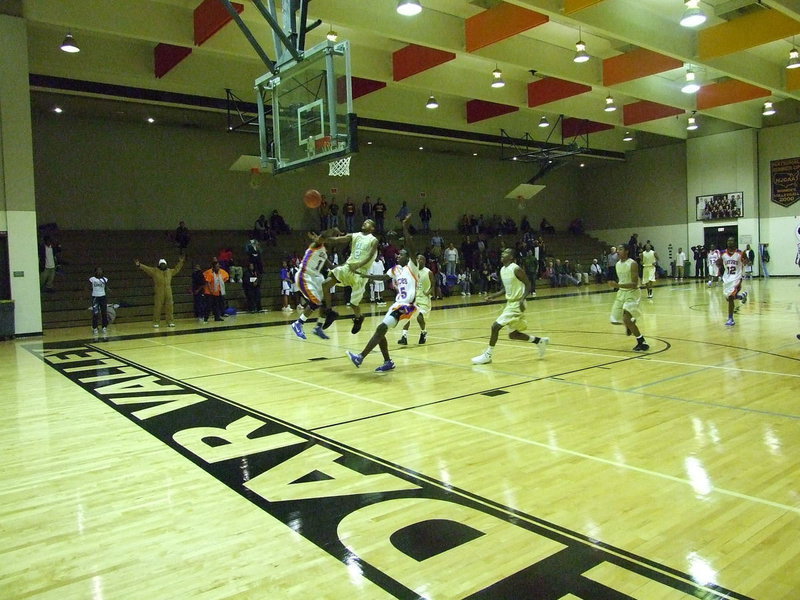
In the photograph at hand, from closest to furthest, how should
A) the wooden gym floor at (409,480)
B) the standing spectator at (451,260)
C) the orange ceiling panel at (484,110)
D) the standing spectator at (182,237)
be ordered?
the wooden gym floor at (409,480) < the standing spectator at (182,237) < the orange ceiling panel at (484,110) < the standing spectator at (451,260)

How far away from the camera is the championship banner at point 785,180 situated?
26.5 m

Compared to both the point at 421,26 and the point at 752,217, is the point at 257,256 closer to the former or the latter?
the point at 421,26

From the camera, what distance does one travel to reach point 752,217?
2767 cm

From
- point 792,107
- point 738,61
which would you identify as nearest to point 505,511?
point 738,61

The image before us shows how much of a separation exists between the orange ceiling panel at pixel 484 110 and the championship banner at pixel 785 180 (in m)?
13.8

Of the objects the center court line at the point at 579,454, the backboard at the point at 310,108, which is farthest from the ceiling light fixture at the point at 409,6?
the center court line at the point at 579,454

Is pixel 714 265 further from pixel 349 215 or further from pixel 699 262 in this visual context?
pixel 349 215

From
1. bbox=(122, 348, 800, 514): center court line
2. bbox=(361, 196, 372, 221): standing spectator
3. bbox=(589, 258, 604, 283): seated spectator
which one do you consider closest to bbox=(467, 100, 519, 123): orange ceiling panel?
bbox=(361, 196, 372, 221): standing spectator

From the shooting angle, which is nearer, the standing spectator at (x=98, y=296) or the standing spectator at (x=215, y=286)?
the standing spectator at (x=98, y=296)

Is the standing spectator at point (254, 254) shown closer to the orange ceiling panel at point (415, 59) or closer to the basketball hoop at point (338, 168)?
the orange ceiling panel at point (415, 59)

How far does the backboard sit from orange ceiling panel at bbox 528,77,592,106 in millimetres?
11538

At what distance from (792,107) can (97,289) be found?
88.4 ft

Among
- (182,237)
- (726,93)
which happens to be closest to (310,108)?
(182,237)

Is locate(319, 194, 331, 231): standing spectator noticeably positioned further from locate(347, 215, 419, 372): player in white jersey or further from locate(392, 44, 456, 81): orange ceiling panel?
locate(347, 215, 419, 372): player in white jersey
